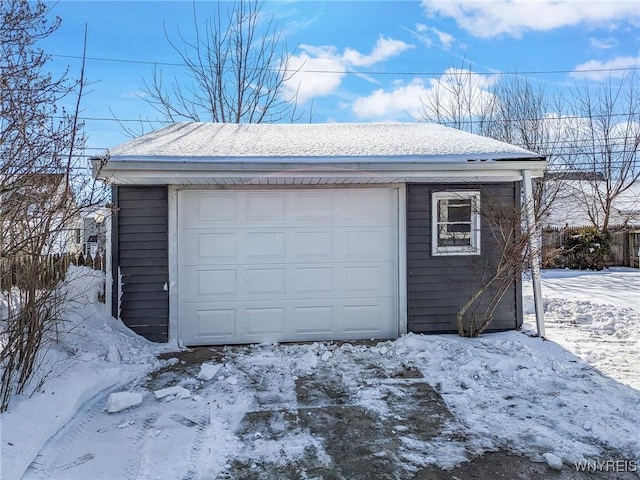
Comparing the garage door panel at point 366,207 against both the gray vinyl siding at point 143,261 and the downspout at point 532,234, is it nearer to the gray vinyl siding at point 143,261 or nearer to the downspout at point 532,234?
the downspout at point 532,234

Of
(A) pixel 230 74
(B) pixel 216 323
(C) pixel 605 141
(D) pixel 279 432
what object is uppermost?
(A) pixel 230 74

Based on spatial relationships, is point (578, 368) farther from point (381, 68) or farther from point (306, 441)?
point (381, 68)

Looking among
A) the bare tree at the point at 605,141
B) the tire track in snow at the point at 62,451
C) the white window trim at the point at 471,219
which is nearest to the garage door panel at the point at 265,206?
the white window trim at the point at 471,219

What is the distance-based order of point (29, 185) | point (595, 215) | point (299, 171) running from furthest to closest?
1. point (595, 215)
2. point (299, 171)
3. point (29, 185)

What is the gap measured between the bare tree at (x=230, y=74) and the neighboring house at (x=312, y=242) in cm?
894

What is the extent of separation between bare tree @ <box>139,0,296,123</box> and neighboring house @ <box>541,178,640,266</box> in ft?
36.7

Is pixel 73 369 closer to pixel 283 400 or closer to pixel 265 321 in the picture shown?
pixel 283 400

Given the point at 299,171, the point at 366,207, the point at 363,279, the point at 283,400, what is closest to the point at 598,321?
the point at 363,279

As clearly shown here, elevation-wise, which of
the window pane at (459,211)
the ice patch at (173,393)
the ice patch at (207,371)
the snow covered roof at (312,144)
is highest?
the snow covered roof at (312,144)

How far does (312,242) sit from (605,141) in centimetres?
1647

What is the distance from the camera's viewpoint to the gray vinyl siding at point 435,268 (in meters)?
5.92

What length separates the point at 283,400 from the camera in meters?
3.85

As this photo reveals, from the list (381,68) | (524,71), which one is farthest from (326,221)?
(524,71)

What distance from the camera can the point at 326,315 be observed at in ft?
19.3
